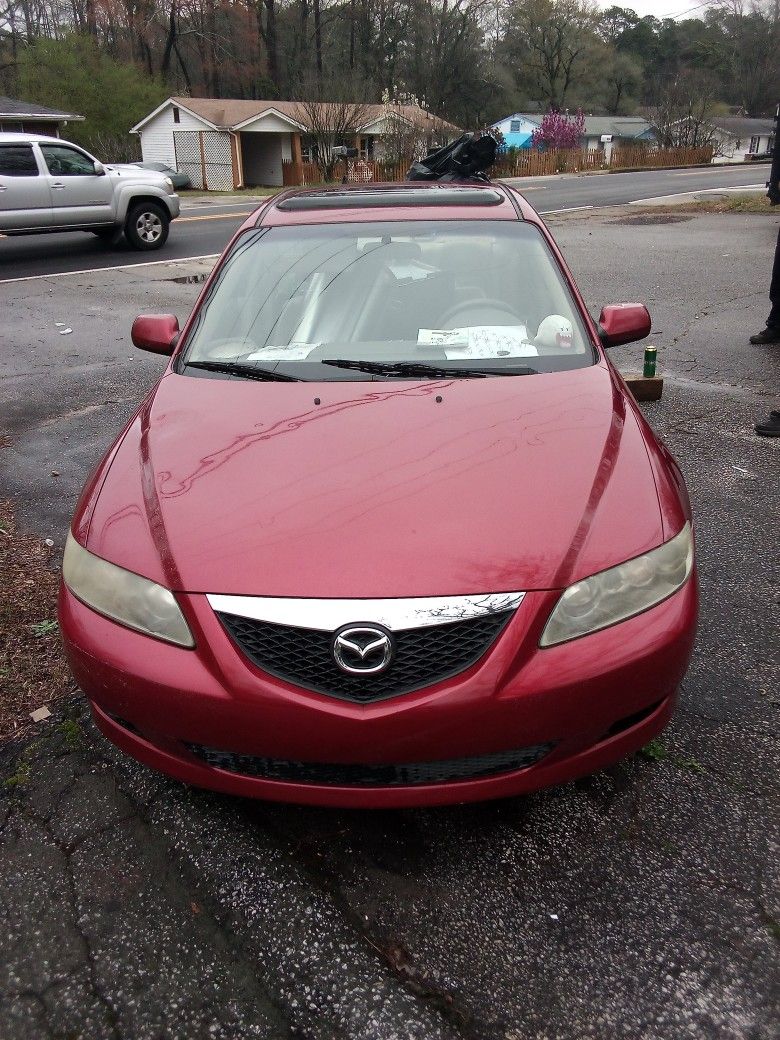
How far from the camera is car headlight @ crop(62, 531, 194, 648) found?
2.07 metres

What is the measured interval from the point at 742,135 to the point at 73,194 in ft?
241

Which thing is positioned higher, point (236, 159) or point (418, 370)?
point (236, 159)

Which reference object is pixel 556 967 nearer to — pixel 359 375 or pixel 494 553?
pixel 494 553

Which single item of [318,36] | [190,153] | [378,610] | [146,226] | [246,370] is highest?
[318,36]

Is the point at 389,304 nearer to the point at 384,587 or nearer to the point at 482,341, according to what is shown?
the point at 482,341

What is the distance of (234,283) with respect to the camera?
3568mm

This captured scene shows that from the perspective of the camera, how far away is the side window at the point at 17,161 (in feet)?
43.6

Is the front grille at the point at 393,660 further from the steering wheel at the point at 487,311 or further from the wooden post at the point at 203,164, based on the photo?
the wooden post at the point at 203,164

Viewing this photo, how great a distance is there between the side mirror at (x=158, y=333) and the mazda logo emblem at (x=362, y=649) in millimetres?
2057

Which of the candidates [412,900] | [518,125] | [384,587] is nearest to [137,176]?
[384,587]

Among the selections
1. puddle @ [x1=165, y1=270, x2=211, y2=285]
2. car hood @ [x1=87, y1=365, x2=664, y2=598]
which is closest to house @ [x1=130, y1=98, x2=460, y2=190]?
puddle @ [x1=165, y1=270, x2=211, y2=285]

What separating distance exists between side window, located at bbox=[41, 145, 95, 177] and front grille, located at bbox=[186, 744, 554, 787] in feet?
46.5

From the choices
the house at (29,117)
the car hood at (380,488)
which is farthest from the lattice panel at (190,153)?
the car hood at (380,488)

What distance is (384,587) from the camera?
198cm
